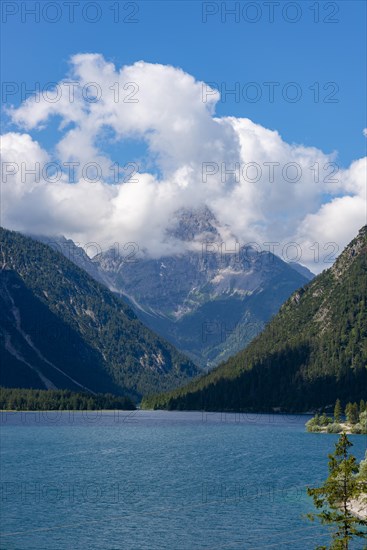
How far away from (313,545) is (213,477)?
55.1m

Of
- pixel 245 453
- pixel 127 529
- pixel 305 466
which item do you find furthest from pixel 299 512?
pixel 245 453

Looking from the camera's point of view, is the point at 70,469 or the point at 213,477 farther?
the point at 70,469

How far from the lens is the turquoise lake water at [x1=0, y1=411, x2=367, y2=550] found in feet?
309

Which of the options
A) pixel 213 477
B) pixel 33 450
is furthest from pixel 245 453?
pixel 33 450

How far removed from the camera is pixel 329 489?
198 feet

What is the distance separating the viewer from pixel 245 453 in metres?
182

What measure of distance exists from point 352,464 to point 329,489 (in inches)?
124

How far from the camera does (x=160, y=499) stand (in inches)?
4707

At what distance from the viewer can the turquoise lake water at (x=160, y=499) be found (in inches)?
3708

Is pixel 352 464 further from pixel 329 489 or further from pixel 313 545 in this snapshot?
pixel 313 545

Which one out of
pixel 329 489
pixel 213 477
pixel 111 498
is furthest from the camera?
pixel 213 477

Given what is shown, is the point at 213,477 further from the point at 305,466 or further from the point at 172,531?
the point at 172,531

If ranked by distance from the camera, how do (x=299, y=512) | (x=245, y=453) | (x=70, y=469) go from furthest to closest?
(x=245, y=453) < (x=70, y=469) < (x=299, y=512)

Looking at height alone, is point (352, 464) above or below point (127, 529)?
above
